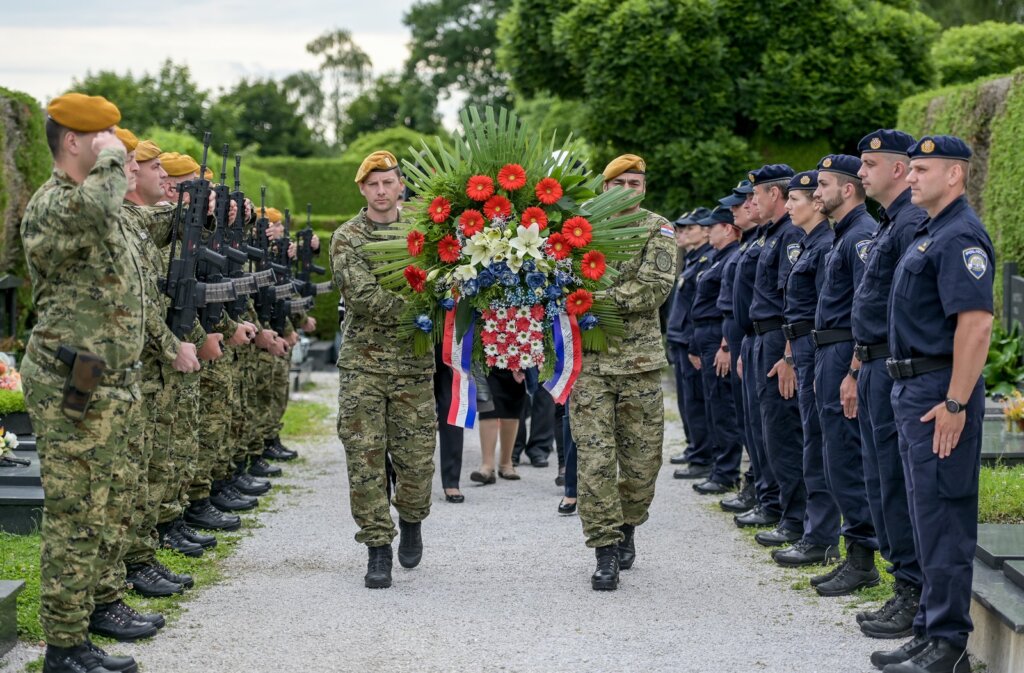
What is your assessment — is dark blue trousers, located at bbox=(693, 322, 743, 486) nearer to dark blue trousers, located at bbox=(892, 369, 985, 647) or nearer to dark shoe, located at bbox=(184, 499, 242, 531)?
dark shoe, located at bbox=(184, 499, 242, 531)

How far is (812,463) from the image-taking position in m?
7.45

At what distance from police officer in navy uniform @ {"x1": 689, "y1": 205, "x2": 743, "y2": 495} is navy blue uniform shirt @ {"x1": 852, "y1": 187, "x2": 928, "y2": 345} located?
166 inches

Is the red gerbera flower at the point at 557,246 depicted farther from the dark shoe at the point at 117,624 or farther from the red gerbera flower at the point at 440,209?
the dark shoe at the point at 117,624

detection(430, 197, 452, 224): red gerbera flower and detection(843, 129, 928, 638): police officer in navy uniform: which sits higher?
detection(430, 197, 452, 224): red gerbera flower

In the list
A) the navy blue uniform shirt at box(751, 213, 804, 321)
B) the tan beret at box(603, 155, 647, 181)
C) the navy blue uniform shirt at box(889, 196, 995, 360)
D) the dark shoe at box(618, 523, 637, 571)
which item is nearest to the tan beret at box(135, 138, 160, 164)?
the tan beret at box(603, 155, 647, 181)

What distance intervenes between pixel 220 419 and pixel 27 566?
2039 mm

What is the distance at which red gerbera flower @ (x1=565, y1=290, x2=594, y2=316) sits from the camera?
638cm

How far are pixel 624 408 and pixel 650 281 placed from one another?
2.48 feet

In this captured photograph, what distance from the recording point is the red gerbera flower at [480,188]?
20.8 feet

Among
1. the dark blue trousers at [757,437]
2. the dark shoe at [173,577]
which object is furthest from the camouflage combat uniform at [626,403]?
the dark shoe at [173,577]

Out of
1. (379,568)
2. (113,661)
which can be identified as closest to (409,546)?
(379,568)

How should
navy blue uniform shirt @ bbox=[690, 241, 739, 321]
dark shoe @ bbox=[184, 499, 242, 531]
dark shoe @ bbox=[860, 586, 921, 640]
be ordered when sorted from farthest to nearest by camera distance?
1. navy blue uniform shirt @ bbox=[690, 241, 739, 321]
2. dark shoe @ bbox=[184, 499, 242, 531]
3. dark shoe @ bbox=[860, 586, 921, 640]

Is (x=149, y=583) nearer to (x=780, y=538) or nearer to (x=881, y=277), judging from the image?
(x=780, y=538)

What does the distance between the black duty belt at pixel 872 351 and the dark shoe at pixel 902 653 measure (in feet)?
4.33
